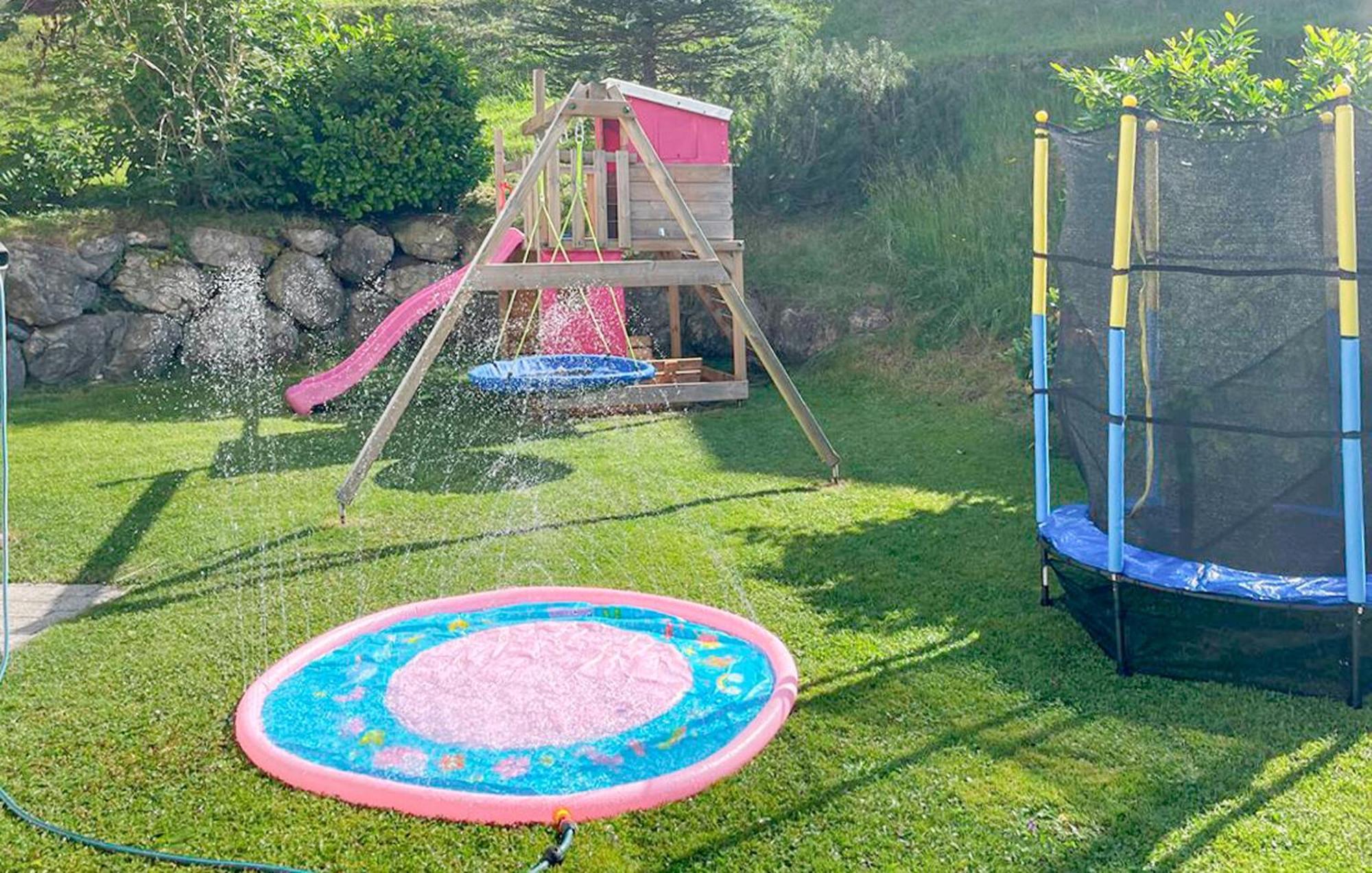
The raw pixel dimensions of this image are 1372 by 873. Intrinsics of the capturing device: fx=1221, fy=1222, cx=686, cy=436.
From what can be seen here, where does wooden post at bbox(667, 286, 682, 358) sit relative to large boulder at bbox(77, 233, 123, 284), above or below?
A: below

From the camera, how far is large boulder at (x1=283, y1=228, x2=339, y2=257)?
11750 mm

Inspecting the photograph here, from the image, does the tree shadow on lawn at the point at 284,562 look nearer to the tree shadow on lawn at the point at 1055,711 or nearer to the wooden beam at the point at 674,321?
the tree shadow on lawn at the point at 1055,711

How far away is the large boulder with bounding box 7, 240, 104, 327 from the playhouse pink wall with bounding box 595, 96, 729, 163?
15.6 feet

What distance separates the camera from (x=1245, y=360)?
13.5 ft

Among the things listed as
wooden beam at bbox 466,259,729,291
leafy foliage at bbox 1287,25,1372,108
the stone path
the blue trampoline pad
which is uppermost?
Result: leafy foliage at bbox 1287,25,1372,108

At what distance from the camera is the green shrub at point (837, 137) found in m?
13.2

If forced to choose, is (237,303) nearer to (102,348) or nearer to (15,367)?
(102,348)

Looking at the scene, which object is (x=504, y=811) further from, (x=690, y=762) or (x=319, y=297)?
(x=319, y=297)

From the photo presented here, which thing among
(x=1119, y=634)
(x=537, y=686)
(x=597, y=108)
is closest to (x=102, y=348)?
(x=597, y=108)

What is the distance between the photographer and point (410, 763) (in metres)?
3.64

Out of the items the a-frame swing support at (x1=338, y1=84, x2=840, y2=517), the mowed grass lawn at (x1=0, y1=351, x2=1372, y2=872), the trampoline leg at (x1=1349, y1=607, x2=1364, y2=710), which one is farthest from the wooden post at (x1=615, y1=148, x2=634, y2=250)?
the trampoline leg at (x1=1349, y1=607, x2=1364, y2=710)

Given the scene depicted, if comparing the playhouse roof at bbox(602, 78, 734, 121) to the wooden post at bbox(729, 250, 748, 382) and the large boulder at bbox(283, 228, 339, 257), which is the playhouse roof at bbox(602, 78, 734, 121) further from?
the large boulder at bbox(283, 228, 339, 257)

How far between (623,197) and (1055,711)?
5977mm

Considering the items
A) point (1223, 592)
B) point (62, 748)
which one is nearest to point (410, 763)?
point (62, 748)
